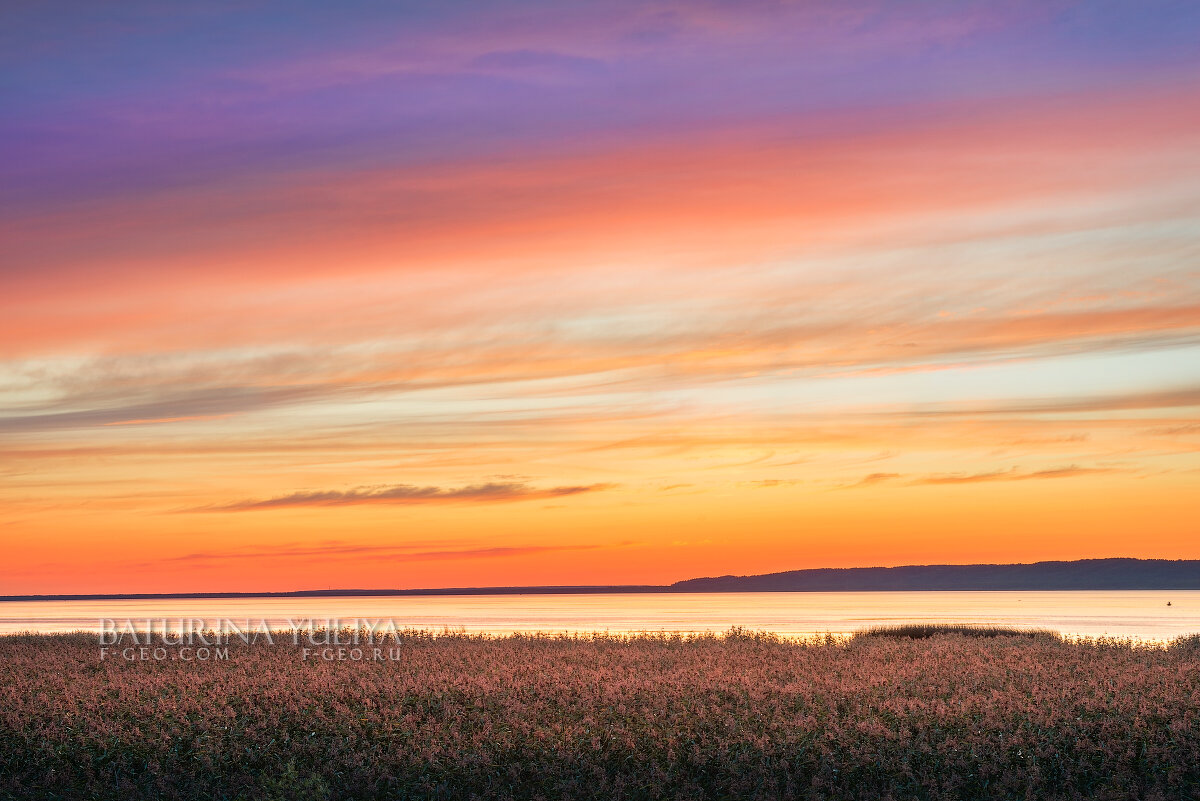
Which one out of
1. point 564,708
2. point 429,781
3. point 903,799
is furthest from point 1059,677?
point 429,781

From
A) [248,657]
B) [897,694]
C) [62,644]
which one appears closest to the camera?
[897,694]

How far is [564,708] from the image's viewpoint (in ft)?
70.2

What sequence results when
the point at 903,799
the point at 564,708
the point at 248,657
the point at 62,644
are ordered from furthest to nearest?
1. the point at 62,644
2. the point at 248,657
3. the point at 564,708
4. the point at 903,799

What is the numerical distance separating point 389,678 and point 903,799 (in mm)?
13051

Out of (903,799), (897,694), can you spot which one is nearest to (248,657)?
(897,694)

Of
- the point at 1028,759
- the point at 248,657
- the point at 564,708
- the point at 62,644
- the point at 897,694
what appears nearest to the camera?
the point at 1028,759

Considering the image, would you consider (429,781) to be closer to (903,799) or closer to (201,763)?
(201,763)

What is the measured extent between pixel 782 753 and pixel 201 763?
10124 millimetres

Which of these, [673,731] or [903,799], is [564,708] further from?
[903,799]

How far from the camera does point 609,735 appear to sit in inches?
743

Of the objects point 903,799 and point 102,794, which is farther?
point 102,794

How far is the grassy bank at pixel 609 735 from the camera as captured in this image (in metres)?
17.8

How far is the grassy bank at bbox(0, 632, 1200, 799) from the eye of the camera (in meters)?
17.8

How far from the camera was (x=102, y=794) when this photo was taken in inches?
→ 720
